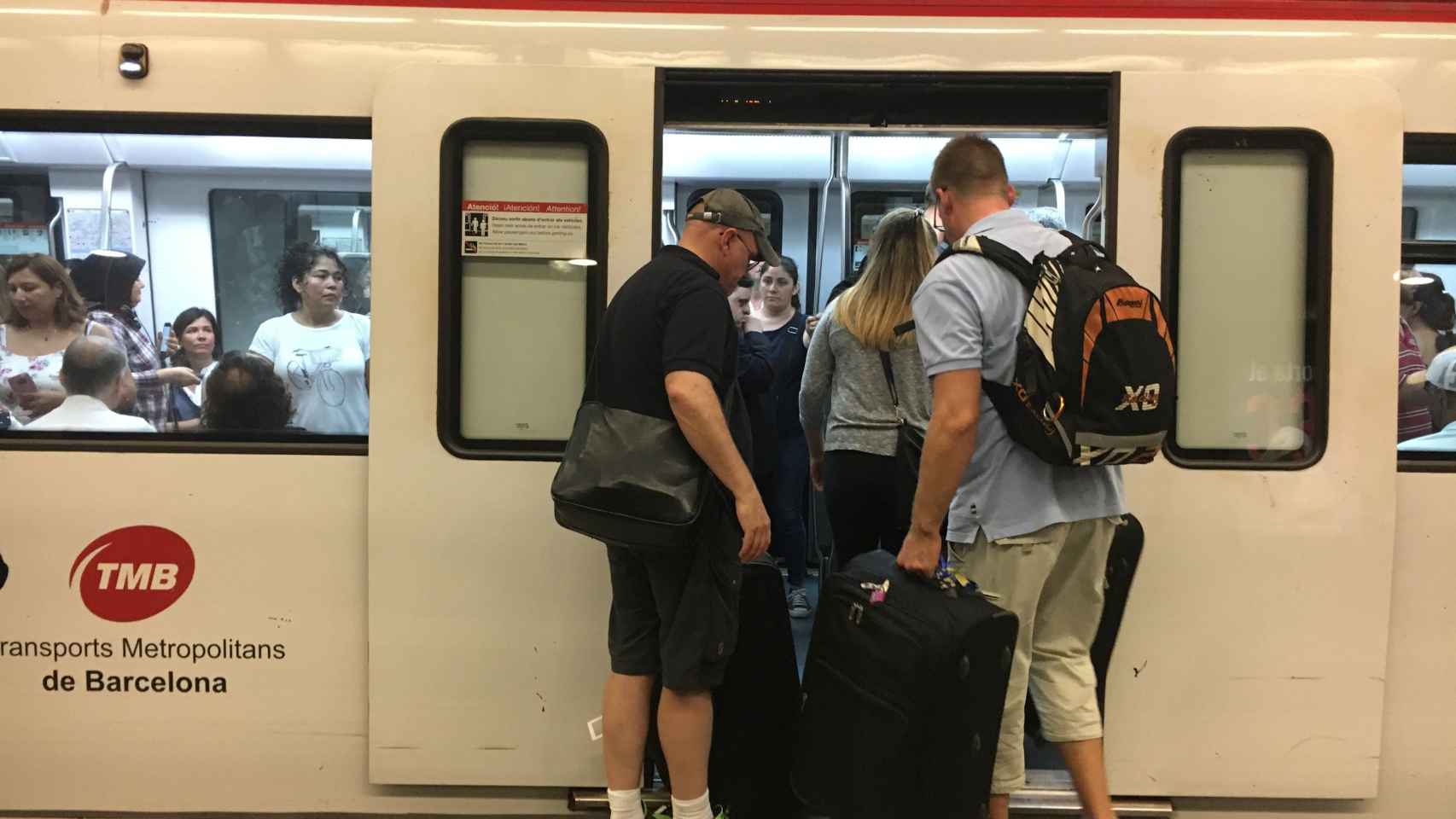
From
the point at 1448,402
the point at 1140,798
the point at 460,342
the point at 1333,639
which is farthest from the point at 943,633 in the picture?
the point at 1448,402

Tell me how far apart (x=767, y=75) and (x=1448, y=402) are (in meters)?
2.01

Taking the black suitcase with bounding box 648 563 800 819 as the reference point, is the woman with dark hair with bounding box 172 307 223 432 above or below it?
above

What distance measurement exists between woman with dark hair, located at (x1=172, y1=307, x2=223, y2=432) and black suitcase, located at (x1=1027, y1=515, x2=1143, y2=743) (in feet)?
7.68

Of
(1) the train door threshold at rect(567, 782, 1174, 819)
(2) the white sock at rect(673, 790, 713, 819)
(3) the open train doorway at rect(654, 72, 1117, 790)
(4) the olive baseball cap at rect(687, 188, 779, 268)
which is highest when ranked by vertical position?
(3) the open train doorway at rect(654, 72, 1117, 790)

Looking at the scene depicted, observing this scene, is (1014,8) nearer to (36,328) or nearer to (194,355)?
(194,355)

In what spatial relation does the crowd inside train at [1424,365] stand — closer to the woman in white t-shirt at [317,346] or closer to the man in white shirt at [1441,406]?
the man in white shirt at [1441,406]

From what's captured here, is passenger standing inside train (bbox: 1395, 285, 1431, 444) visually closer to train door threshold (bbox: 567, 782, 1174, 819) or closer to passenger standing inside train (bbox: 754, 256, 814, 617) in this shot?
train door threshold (bbox: 567, 782, 1174, 819)

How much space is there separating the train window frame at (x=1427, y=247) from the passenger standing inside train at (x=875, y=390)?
49.7 inches

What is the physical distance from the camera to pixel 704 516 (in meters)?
2.39

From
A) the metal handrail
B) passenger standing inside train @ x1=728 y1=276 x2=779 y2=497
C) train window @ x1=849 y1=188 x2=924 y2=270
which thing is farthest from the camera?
train window @ x1=849 y1=188 x2=924 y2=270

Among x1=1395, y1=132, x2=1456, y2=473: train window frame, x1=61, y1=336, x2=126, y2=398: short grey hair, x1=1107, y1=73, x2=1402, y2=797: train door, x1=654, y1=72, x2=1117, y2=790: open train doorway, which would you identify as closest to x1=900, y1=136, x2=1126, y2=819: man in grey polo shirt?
x1=1107, y1=73, x2=1402, y2=797: train door

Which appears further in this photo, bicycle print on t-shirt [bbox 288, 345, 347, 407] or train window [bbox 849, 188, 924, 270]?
train window [bbox 849, 188, 924, 270]

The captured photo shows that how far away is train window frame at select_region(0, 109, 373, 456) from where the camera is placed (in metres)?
2.69

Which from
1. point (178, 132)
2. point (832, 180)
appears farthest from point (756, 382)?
point (832, 180)
